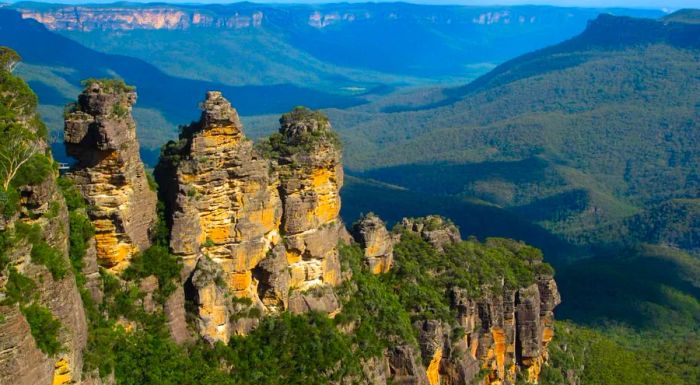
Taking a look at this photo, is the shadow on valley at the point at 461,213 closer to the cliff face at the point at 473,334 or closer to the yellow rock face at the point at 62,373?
the cliff face at the point at 473,334

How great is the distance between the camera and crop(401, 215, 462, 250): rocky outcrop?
46741mm

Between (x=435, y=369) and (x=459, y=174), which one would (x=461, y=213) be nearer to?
(x=459, y=174)

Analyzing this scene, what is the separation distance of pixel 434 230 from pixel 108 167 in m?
23.7

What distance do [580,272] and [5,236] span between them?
7775 cm

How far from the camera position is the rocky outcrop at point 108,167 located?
89.6ft

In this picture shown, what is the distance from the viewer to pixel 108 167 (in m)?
27.5

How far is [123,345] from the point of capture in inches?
1063

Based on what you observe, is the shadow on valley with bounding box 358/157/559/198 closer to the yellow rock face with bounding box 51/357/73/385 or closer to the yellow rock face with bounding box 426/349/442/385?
the yellow rock face with bounding box 426/349/442/385

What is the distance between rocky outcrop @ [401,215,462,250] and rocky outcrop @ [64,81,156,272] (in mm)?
21174

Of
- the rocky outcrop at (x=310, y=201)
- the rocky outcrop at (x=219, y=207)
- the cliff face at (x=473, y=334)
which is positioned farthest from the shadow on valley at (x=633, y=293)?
the rocky outcrop at (x=219, y=207)

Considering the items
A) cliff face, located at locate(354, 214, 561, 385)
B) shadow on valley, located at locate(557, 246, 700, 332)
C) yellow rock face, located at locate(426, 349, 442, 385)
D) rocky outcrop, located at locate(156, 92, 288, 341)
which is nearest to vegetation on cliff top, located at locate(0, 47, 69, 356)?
rocky outcrop, located at locate(156, 92, 288, 341)

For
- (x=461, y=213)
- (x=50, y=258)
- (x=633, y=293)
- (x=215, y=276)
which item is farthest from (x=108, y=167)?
(x=461, y=213)

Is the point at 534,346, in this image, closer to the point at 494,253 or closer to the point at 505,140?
the point at 494,253

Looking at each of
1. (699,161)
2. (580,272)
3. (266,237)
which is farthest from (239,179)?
(699,161)
